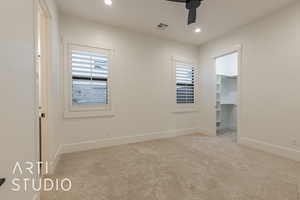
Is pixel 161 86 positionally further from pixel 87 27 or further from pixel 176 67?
pixel 87 27

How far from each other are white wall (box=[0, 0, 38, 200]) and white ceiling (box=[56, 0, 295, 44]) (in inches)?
70.6

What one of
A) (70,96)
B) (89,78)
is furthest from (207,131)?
(70,96)

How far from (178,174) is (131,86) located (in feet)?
7.96

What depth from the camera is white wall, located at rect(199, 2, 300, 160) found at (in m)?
2.83

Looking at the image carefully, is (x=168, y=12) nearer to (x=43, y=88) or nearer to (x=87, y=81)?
(x=87, y=81)

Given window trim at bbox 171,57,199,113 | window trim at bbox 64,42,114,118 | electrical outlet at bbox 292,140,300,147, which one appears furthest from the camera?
window trim at bbox 171,57,199,113

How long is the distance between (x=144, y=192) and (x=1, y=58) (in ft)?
6.30

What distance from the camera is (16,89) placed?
113 cm

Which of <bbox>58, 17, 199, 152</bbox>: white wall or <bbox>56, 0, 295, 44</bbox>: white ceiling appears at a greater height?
<bbox>56, 0, 295, 44</bbox>: white ceiling

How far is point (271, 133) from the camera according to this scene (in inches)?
124

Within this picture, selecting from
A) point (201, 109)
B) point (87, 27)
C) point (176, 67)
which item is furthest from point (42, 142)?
point (201, 109)

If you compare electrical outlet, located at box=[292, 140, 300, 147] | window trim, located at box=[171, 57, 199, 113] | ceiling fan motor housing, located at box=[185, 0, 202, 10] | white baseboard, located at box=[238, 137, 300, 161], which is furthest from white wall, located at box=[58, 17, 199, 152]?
electrical outlet, located at box=[292, 140, 300, 147]

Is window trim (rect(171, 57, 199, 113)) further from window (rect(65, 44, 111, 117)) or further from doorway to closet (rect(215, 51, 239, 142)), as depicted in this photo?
window (rect(65, 44, 111, 117))

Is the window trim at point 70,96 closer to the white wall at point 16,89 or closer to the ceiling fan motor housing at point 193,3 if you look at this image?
the white wall at point 16,89
